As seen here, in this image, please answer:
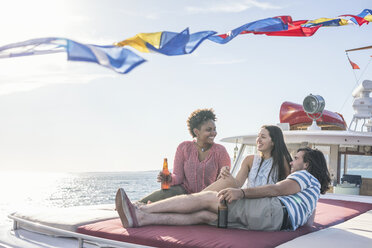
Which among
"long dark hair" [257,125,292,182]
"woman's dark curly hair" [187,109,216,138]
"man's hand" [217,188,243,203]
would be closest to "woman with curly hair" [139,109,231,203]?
"woman's dark curly hair" [187,109,216,138]

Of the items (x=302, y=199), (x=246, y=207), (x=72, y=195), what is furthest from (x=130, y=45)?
(x=72, y=195)

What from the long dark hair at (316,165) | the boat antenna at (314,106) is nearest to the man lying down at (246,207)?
the long dark hair at (316,165)

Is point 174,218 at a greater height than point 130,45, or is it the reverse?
point 130,45

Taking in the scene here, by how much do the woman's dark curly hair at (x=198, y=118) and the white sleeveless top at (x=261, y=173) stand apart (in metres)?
0.76

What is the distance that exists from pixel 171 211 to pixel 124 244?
2.18 ft

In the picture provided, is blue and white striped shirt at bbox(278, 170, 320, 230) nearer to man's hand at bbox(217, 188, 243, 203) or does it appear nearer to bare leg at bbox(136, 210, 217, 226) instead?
man's hand at bbox(217, 188, 243, 203)

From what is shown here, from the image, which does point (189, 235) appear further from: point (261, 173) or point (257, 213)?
point (261, 173)

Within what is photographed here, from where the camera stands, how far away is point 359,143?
6.86m

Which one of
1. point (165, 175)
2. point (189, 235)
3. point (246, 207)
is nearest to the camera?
point (189, 235)

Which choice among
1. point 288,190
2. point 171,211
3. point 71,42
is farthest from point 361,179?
point 71,42

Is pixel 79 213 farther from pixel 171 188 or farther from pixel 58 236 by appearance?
pixel 171 188

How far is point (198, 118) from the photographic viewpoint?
541cm

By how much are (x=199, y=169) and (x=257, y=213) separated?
1454 mm

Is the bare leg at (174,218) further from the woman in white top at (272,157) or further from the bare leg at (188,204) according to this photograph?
the woman in white top at (272,157)
